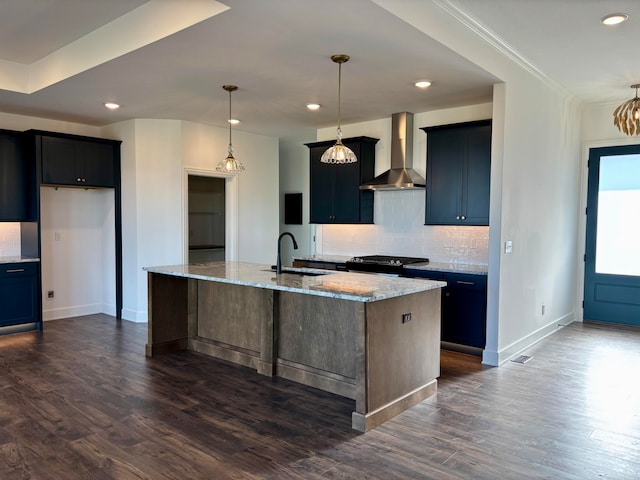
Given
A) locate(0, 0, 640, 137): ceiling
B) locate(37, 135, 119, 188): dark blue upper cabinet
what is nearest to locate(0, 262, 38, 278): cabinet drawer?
locate(37, 135, 119, 188): dark blue upper cabinet

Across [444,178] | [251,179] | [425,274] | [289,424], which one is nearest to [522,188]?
[444,178]

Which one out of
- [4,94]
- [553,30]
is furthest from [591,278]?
[4,94]

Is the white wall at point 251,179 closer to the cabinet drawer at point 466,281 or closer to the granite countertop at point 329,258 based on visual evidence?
the granite countertop at point 329,258

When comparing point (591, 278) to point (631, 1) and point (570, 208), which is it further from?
point (631, 1)

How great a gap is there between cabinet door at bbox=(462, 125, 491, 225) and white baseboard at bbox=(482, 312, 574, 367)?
1303mm

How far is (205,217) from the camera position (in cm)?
779

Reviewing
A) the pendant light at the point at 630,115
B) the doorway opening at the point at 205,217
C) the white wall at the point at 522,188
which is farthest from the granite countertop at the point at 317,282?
the pendant light at the point at 630,115

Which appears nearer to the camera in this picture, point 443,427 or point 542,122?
point 443,427

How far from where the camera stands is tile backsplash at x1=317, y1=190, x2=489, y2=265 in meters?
5.43

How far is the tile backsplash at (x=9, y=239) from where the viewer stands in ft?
19.2

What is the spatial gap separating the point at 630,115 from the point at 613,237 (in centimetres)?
164

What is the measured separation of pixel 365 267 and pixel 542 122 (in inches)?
98.0

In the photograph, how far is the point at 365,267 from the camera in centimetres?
531

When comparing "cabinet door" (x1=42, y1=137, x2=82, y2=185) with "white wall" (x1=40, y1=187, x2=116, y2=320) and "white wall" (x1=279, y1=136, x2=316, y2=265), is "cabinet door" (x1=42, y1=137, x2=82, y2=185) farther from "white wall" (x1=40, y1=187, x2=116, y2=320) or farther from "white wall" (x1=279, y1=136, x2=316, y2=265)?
"white wall" (x1=279, y1=136, x2=316, y2=265)
